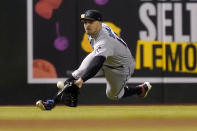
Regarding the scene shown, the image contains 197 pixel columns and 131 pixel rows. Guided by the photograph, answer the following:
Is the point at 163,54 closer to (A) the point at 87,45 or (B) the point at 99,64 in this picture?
(A) the point at 87,45

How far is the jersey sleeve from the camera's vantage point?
5617mm

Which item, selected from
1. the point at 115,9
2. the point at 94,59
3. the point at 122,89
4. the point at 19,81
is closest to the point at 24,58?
the point at 19,81

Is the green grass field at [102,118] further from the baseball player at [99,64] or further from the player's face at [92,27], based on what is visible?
the player's face at [92,27]

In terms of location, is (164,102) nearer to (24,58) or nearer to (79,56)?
(79,56)

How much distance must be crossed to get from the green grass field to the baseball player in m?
0.53

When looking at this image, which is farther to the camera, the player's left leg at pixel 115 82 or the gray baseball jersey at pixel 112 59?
the player's left leg at pixel 115 82

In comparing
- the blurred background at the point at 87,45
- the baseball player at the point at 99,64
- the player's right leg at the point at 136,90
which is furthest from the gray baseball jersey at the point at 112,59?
the blurred background at the point at 87,45

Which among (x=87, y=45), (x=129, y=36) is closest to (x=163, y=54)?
(x=129, y=36)

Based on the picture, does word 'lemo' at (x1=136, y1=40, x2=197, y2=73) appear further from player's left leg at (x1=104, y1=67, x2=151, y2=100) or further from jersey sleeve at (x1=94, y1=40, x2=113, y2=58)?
jersey sleeve at (x1=94, y1=40, x2=113, y2=58)

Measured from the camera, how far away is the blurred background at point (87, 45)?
1001cm

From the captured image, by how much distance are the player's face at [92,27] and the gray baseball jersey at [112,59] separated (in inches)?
2.5

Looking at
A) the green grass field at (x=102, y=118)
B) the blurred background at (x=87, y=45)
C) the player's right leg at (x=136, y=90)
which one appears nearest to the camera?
the green grass field at (x=102, y=118)

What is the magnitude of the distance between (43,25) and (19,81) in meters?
1.14

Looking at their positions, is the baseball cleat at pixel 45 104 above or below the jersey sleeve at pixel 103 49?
below
